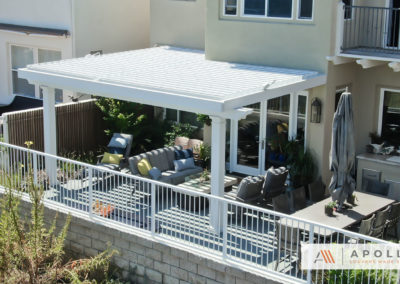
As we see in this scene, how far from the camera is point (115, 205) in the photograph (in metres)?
13.3

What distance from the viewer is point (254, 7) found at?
15828mm

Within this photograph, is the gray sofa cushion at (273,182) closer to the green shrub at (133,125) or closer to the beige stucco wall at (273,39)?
the beige stucco wall at (273,39)

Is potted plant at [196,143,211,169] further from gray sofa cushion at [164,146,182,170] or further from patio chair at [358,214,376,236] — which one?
patio chair at [358,214,376,236]

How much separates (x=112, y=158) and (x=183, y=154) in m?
1.87

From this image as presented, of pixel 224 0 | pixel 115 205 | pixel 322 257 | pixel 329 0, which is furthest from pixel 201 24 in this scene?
pixel 322 257

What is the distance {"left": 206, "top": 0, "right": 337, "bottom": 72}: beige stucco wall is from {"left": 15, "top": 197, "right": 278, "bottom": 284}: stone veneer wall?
19.0 feet

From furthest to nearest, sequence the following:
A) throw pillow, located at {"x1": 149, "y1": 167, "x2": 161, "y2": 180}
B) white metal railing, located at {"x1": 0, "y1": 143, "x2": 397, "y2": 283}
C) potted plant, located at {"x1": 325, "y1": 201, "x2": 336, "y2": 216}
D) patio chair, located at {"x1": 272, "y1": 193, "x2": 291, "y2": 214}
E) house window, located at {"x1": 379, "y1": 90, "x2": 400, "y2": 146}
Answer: house window, located at {"x1": 379, "y1": 90, "x2": 400, "y2": 146} → throw pillow, located at {"x1": 149, "y1": 167, "x2": 161, "y2": 180} → patio chair, located at {"x1": 272, "y1": 193, "x2": 291, "y2": 214} → potted plant, located at {"x1": 325, "y1": 201, "x2": 336, "y2": 216} → white metal railing, located at {"x1": 0, "y1": 143, "x2": 397, "y2": 283}

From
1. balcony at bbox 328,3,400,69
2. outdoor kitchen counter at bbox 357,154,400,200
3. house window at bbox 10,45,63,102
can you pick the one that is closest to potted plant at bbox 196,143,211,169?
outdoor kitchen counter at bbox 357,154,400,200

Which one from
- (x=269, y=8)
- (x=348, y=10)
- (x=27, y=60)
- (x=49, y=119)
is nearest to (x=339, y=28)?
(x=348, y=10)

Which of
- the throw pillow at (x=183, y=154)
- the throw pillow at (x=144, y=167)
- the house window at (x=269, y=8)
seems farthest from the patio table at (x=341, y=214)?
the house window at (x=269, y=8)

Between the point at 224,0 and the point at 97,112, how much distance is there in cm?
530

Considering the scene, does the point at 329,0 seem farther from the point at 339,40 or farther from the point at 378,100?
the point at 378,100

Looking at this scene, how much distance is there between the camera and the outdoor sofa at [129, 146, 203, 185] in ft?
50.0

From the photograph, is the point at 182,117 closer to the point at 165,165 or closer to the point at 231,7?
the point at 165,165
